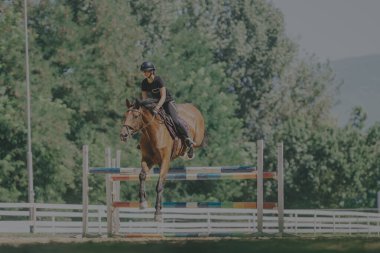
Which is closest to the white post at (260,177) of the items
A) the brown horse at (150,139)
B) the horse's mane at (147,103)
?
the brown horse at (150,139)

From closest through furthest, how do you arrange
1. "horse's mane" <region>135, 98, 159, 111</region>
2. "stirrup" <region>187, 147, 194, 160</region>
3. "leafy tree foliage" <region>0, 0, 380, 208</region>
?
"horse's mane" <region>135, 98, 159, 111</region>
"stirrup" <region>187, 147, 194, 160</region>
"leafy tree foliage" <region>0, 0, 380, 208</region>

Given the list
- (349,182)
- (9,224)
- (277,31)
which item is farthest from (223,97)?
(9,224)

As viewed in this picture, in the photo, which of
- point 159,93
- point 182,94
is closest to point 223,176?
point 159,93

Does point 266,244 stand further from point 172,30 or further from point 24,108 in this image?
point 172,30

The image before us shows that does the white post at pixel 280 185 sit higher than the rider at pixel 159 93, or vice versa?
the rider at pixel 159 93

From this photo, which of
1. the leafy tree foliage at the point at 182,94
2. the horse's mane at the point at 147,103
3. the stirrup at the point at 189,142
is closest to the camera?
the horse's mane at the point at 147,103

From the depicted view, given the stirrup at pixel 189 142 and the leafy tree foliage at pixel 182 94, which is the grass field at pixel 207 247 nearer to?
the stirrup at pixel 189 142

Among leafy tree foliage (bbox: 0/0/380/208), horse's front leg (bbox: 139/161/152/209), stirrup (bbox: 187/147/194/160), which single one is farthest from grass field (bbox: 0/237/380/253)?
leafy tree foliage (bbox: 0/0/380/208)

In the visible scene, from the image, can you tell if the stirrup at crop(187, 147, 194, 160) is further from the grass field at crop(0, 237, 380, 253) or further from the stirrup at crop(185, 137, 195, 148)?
the grass field at crop(0, 237, 380, 253)

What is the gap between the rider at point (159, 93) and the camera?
883 inches

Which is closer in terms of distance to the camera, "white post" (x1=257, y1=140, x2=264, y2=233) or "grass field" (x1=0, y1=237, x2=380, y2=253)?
"grass field" (x1=0, y1=237, x2=380, y2=253)

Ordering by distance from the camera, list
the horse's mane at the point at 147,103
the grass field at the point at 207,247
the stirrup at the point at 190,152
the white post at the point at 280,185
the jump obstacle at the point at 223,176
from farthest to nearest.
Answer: the stirrup at the point at 190,152
the white post at the point at 280,185
the jump obstacle at the point at 223,176
the horse's mane at the point at 147,103
the grass field at the point at 207,247

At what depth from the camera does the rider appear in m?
22.4

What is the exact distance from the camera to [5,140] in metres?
60.2
